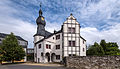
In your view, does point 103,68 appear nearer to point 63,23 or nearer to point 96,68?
point 96,68

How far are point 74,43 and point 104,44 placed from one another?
2532 cm

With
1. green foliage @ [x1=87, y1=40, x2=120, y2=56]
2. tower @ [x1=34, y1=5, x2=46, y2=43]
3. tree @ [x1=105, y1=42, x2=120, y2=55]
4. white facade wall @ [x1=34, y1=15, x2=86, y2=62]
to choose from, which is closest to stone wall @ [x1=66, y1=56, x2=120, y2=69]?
white facade wall @ [x1=34, y1=15, x2=86, y2=62]

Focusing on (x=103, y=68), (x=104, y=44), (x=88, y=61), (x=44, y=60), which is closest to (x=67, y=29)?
(x=44, y=60)

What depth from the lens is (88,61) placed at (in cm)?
1198

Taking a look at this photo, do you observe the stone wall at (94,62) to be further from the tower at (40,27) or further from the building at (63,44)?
the tower at (40,27)

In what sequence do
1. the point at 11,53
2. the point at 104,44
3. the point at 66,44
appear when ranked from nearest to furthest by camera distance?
the point at 11,53 < the point at 66,44 < the point at 104,44

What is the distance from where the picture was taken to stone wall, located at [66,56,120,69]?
408 inches

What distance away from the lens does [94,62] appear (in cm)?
1152

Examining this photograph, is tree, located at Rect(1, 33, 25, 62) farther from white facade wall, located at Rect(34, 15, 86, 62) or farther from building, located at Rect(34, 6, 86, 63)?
white facade wall, located at Rect(34, 15, 86, 62)

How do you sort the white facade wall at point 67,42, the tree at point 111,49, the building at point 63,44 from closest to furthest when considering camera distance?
the white facade wall at point 67,42, the building at point 63,44, the tree at point 111,49

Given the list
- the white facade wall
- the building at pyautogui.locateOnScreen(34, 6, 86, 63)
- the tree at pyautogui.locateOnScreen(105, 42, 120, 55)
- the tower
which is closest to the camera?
the white facade wall

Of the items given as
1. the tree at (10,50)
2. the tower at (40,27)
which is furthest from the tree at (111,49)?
the tree at (10,50)

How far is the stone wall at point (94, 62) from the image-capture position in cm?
1037

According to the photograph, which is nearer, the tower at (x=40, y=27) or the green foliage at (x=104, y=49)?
the green foliage at (x=104, y=49)
